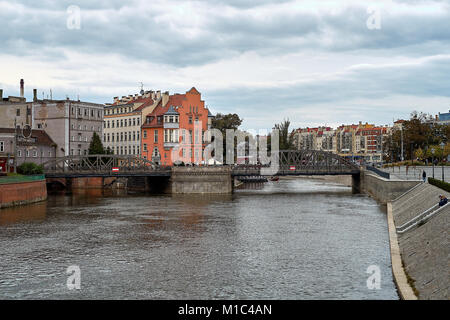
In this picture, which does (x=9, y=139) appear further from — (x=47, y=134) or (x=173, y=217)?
(x=173, y=217)

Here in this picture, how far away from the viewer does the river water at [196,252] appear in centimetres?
2659

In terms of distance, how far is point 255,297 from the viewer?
83.0 feet

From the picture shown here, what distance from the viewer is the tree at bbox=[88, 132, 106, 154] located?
10066 cm

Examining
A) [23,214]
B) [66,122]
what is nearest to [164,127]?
[66,122]

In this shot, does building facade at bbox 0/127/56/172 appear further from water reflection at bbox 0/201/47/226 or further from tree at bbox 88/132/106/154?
water reflection at bbox 0/201/47/226

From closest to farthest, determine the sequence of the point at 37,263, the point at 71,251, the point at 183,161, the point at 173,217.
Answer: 1. the point at 37,263
2. the point at 71,251
3. the point at 173,217
4. the point at 183,161

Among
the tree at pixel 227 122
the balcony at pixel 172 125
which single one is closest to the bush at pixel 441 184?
the balcony at pixel 172 125

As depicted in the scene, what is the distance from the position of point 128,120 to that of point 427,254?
9037 cm

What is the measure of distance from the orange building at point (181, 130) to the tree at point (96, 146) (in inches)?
395

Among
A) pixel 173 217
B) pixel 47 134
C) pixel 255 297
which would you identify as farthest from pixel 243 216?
pixel 47 134

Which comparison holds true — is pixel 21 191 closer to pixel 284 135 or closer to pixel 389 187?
pixel 389 187

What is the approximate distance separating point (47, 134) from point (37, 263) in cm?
7339

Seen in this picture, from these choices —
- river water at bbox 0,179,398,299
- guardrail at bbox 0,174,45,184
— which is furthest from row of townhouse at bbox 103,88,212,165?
river water at bbox 0,179,398,299

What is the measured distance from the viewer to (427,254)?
27875mm
